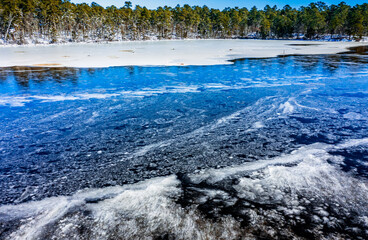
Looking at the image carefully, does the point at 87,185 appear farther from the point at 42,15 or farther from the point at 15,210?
the point at 42,15

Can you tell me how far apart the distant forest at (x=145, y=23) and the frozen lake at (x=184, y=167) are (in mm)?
70885

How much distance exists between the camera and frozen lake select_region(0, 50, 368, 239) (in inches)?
99.7

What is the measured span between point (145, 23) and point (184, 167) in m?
99.3

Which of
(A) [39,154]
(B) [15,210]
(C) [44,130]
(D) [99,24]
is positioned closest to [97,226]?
(B) [15,210]

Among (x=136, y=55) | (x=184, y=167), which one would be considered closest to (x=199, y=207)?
(x=184, y=167)

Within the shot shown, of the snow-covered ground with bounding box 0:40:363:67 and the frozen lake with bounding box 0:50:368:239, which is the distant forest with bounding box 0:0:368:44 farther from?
the frozen lake with bounding box 0:50:368:239

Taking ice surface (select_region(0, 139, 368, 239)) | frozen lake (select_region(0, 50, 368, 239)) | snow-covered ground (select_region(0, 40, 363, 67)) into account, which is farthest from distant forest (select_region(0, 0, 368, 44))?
ice surface (select_region(0, 139, 368, 239))

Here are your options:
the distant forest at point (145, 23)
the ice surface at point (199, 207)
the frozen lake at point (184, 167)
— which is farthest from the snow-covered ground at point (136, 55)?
the distant forest at point (145, 23)

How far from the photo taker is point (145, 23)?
304ft

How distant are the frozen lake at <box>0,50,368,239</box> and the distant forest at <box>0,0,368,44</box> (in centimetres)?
7088

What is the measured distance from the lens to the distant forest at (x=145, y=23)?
Answer: 214 ft

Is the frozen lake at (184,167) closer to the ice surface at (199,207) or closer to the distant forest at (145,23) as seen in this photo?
the ice surface at (199,207)

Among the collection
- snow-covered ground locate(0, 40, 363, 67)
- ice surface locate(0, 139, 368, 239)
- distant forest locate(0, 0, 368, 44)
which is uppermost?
distant forest locate(0, 0, 368, 44)

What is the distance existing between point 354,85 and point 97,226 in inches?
455
